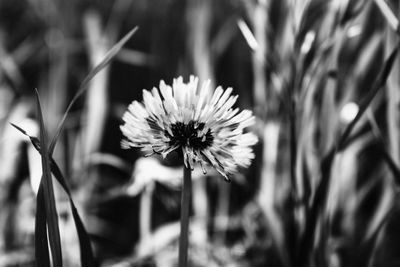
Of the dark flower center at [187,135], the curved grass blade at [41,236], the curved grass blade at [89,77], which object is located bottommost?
the curved grass blade at [41,236]

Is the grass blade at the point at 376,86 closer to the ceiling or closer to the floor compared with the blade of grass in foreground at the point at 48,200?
closer to the ceiling

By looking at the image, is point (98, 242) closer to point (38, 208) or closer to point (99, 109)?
point (99, 109)

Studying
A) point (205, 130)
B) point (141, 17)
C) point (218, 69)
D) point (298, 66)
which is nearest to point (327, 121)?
point (298, 66)

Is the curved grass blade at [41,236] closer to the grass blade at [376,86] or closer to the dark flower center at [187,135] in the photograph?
the dark flower center at [187,135]

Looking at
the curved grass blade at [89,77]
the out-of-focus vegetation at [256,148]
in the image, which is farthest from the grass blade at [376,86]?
the curved grass blade at [89,77]

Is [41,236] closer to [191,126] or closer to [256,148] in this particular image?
[191,126]

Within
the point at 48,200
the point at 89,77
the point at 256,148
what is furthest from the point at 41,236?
the point at 256,148
